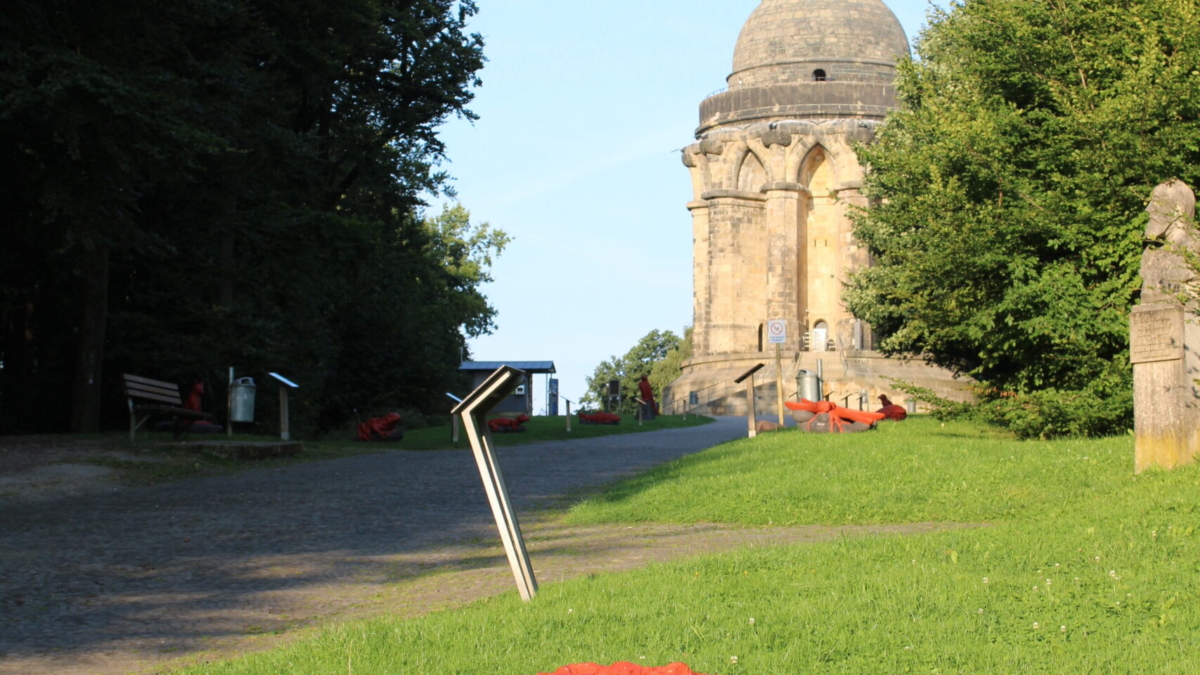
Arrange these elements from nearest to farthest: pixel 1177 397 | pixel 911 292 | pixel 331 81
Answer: pixel 1177 397, pixel 911 292, pixel 331 81

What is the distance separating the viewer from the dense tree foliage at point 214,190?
2027cm

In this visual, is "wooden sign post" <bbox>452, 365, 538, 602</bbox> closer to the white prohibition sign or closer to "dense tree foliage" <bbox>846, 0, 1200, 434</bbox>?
"dense tree foliage" <bbox>846, 0, 1200, 434</bbox>

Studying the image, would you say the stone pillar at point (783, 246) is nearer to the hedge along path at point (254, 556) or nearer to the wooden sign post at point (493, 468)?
the hedge along path at point (254, 556)

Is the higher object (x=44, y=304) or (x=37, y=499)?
(x=44, y=304)

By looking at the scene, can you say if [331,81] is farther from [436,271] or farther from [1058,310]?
[436,271]

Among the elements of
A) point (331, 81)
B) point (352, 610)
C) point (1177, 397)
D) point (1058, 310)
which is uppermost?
point (331, 81)

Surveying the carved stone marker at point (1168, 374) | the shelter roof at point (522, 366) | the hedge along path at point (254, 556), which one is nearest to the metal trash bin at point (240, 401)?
the hedge along path at point (254, 556)

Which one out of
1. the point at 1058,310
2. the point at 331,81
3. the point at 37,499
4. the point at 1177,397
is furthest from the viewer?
the point at 331,81

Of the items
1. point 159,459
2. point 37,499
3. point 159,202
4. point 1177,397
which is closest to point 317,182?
point 159,202

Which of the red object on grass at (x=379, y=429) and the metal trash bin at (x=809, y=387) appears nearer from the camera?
the red object on grass at (x=379, y=429)

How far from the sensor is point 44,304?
90.6 feet

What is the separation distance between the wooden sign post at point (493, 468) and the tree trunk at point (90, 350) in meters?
17.1

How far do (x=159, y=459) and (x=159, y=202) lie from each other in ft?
31.7

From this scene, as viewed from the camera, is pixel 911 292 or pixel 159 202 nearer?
pixel 911 292
